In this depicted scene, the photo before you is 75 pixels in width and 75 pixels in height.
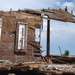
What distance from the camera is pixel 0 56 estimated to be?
2338cm

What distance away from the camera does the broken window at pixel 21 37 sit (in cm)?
2367

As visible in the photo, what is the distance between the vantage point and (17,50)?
2362 centimetres

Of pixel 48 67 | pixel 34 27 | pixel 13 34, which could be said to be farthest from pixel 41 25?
pixel 48 67

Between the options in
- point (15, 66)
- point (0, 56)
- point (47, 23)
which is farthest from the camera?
point (47, 23)

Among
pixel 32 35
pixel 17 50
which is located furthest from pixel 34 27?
pixel 17 50

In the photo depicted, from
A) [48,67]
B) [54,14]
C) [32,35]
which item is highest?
[54,14]

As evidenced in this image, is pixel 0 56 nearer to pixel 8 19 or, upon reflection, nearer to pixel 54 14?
pixel 8 19

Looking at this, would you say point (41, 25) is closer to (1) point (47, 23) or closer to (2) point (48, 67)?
(1) point (47, 23)

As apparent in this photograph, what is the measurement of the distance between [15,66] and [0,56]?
5.77 meters

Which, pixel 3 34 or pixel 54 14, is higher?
pixel 54 14

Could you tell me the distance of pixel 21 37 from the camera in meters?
23.8

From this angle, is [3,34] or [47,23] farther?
[47,23]

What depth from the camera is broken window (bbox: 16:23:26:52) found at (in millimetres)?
23672

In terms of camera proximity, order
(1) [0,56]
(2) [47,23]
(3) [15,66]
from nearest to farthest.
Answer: (3) [15,66]
(1) [0,56]
(2) [47,23]
